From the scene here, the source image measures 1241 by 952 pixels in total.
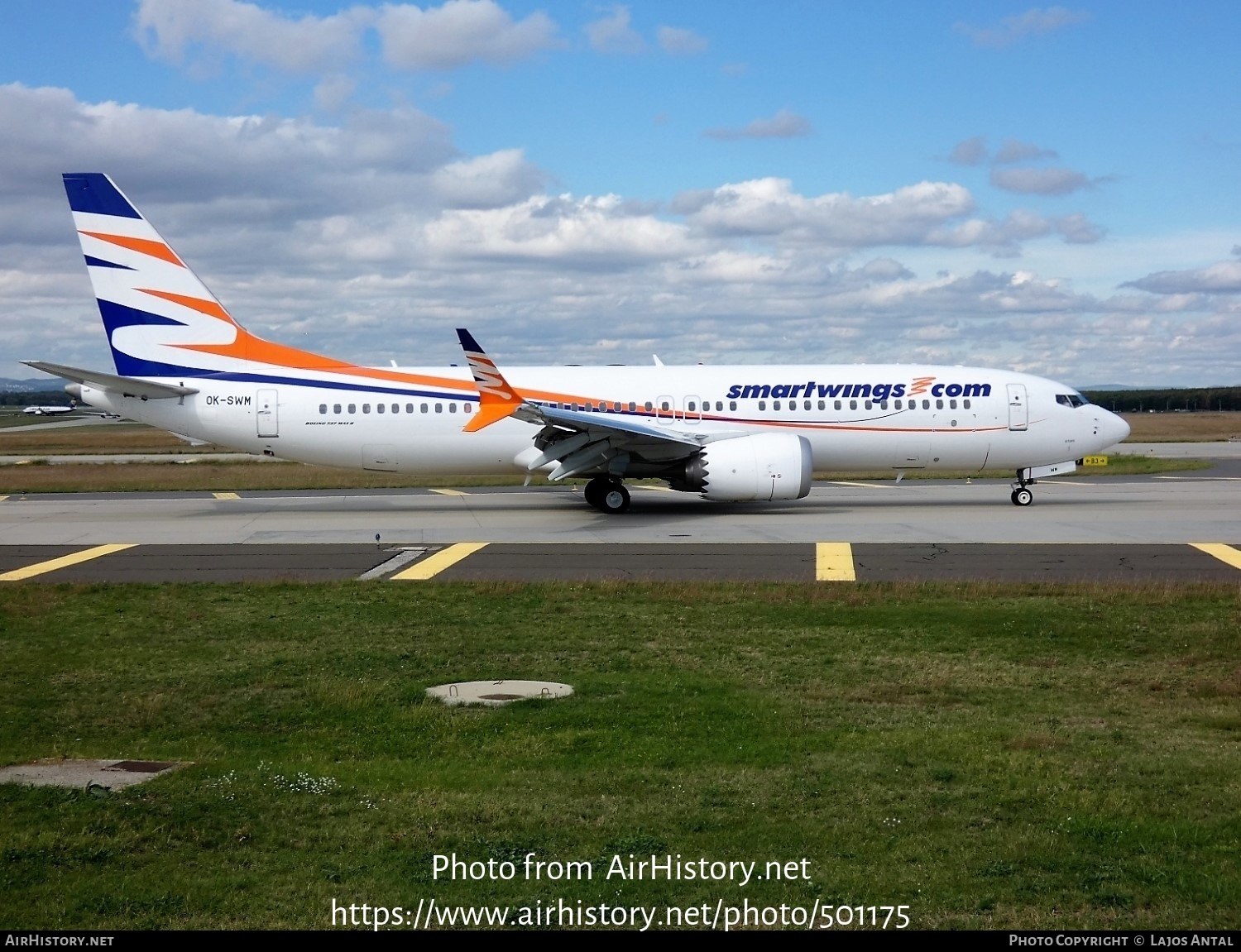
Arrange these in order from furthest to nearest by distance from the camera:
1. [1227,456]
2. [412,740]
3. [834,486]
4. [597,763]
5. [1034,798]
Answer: [1227,456] → [834,486] → [412,740] → [597,763] → [1034,798]

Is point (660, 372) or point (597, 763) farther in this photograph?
point (660, 372)

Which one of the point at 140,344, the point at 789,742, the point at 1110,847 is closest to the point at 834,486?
the point at 140,344

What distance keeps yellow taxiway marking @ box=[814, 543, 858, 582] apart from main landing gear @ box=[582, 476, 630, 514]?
7.19 meters

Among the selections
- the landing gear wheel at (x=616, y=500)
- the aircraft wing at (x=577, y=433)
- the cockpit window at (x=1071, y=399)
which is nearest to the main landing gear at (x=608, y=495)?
the landing gear wheel at (x=616, y=500)

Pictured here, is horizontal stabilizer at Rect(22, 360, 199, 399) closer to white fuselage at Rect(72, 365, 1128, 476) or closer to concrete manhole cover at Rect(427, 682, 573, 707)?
white fuselage at Rect(72, 365, 1128, 476)

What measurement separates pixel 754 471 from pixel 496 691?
15989mm

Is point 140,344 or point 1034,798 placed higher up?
point 140,344

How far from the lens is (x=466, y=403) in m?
28.8

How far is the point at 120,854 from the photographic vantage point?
6.76 m

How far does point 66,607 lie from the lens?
53.1 ft

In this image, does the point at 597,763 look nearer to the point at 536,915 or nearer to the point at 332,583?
the point at 536,915

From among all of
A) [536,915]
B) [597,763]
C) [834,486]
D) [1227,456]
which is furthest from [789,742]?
[1227,456]

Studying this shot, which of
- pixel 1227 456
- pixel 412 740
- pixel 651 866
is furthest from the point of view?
pixel 1227 456

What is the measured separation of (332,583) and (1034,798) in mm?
12494
